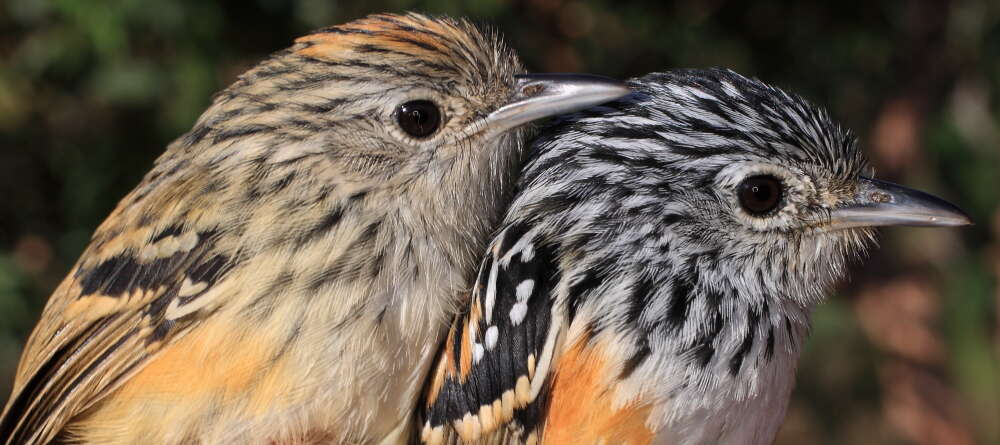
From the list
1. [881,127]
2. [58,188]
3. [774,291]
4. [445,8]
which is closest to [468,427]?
[774,291]

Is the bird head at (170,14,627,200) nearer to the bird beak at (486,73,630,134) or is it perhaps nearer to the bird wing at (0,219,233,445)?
the bird beak at (486,73,630,134)

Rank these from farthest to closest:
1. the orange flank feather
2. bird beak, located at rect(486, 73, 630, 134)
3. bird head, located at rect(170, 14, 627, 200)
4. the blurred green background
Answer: the blurred green background, bird head, located at rect(170, 14, 627, 200), bird beak, located at rect(486, 73, 630, 134), the orange flank feather

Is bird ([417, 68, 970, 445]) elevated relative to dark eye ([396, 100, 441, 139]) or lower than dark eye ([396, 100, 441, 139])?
lower

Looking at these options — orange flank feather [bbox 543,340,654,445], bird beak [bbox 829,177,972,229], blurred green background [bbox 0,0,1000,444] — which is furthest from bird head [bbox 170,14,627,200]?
blurred green background [bbox 0,0,1000,444]

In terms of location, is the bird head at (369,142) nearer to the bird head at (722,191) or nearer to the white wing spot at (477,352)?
the bird head at (722,191)

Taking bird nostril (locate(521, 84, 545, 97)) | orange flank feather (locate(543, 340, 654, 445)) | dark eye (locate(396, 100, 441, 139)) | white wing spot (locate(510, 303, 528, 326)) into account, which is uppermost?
bird nostril (locate(521, 84, 545, 97))

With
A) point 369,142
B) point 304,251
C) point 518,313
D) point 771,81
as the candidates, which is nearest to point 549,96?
point 369,142

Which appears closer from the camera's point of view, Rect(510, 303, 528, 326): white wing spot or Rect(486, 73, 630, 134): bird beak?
Rect(510, 303, 528, 326): white wing spot
